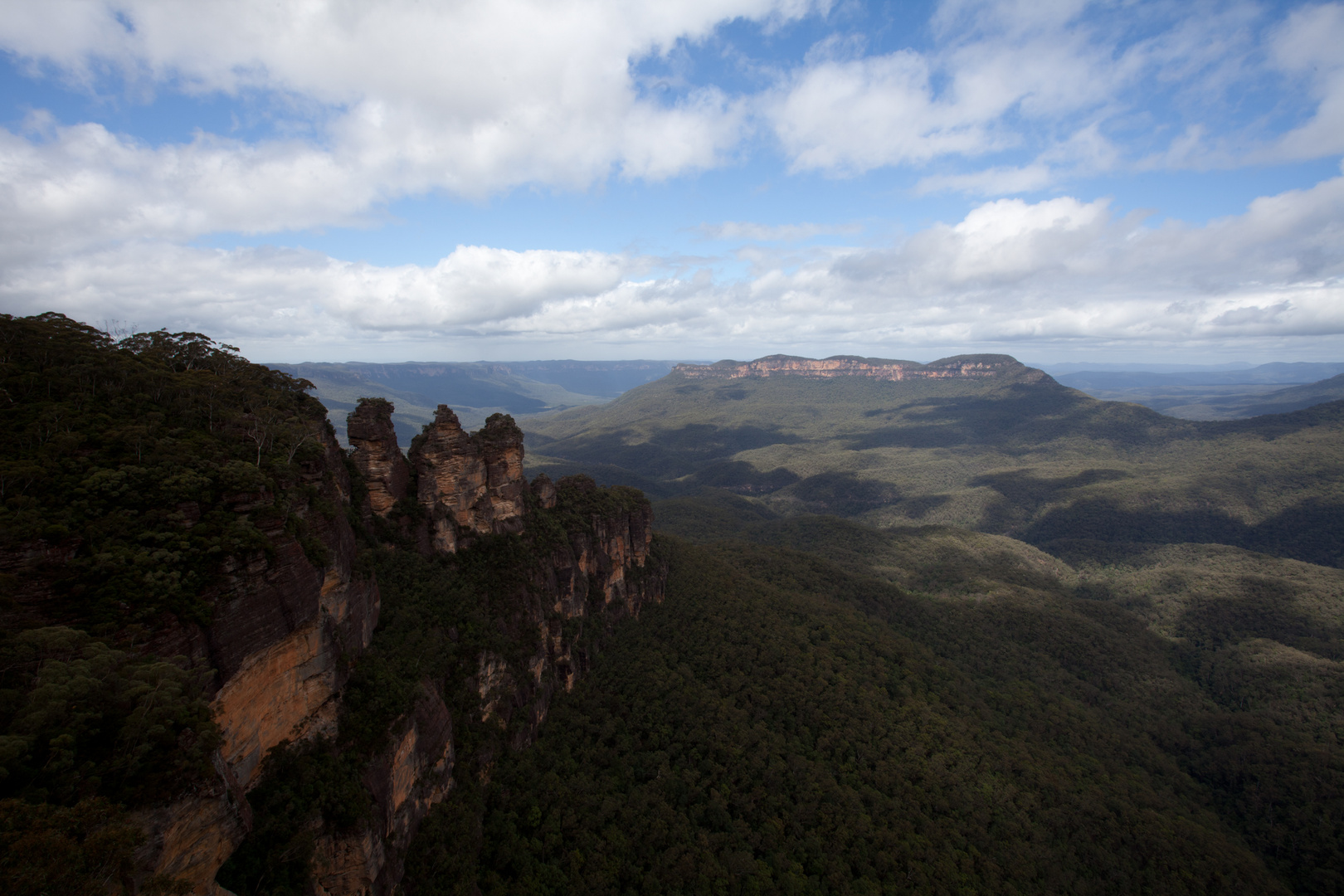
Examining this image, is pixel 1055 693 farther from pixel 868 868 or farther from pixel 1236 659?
pixel 868 868

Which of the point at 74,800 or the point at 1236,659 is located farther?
the point at 1236,659

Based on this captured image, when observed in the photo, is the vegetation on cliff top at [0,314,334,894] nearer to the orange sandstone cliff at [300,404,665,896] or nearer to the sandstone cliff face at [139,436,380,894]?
the sandstone cliff face at [139,436,380,894]

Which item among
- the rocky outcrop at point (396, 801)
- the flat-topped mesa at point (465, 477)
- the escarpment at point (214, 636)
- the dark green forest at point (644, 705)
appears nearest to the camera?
the escarpment at point (214, 636)

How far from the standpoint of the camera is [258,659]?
50.3 ft

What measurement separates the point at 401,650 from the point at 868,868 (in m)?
30.7

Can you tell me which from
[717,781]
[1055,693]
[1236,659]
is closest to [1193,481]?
[1236,659]

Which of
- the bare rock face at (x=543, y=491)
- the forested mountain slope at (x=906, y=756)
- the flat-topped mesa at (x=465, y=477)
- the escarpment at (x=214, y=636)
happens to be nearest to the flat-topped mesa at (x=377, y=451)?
the escarpment at (x=214, y=636)

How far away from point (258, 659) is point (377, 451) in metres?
16.1

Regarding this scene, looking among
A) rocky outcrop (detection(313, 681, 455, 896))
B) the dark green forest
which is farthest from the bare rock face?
rocky outcrop (detection(313, 681, 455, 896))

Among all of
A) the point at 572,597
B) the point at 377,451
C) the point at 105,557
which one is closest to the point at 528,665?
the point at 572,597

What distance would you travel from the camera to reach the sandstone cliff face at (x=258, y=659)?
10984 mm

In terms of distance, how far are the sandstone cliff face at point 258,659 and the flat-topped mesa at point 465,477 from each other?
11216 millimetres

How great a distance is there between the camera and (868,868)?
1174 inches

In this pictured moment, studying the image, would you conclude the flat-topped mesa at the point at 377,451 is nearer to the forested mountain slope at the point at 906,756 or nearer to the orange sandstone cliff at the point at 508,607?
the orange sandstone cliff at the point at 508,607
